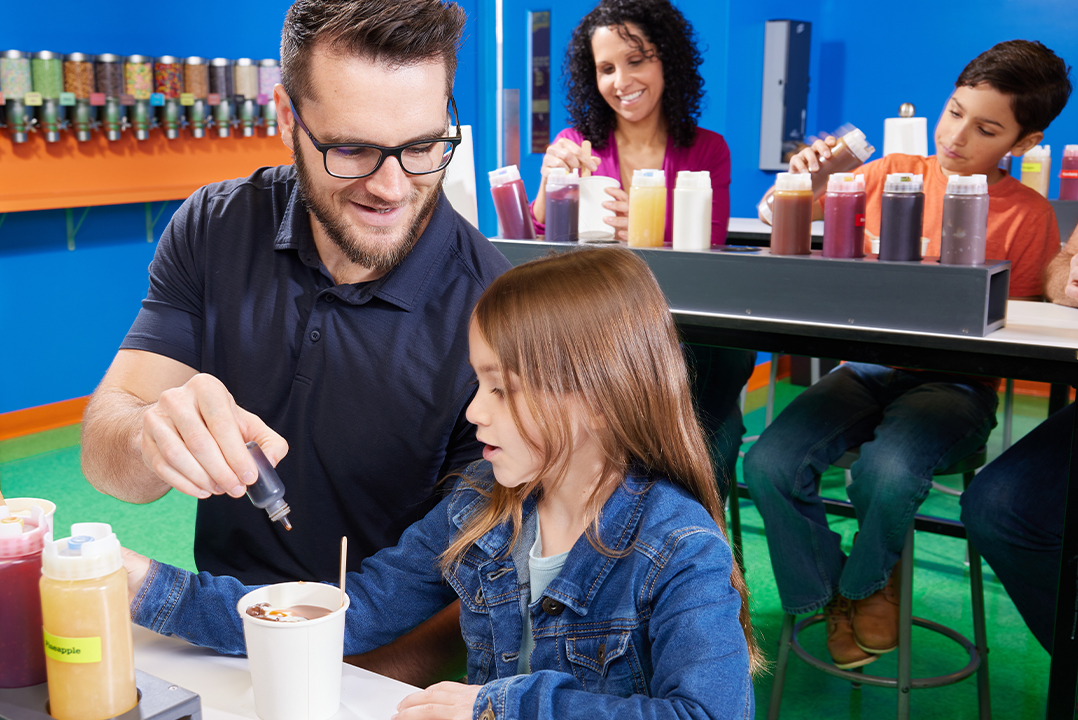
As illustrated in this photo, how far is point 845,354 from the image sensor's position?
1896 mm

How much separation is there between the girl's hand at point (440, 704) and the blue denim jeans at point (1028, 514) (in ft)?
4.95

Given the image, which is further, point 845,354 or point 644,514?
point 845,354

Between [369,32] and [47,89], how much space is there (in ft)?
10.1

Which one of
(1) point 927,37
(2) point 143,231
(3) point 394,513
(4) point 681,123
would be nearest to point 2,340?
(2) point 143,231

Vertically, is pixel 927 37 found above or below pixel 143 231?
above

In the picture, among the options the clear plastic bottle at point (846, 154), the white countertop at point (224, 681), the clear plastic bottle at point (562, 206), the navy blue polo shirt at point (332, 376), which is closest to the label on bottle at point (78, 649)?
the white countertop at point (224, 681)

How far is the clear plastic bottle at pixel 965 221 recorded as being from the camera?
1764 millimetres

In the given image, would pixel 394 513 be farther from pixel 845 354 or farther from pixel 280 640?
pixel 845 354

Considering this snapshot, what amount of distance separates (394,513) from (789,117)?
166 inches

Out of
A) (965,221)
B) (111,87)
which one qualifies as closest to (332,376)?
(965,221)

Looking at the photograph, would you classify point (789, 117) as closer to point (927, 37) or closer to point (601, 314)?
point (927, 37)

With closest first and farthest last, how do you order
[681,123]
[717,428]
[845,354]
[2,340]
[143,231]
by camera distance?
[845,354] < [717,428] < [681,123] < [2,340] < [143,231]

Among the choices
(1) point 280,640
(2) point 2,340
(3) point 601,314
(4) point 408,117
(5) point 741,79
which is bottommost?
(2) point 2,340

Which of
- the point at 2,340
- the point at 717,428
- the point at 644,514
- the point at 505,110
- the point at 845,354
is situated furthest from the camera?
the point at 505,110
